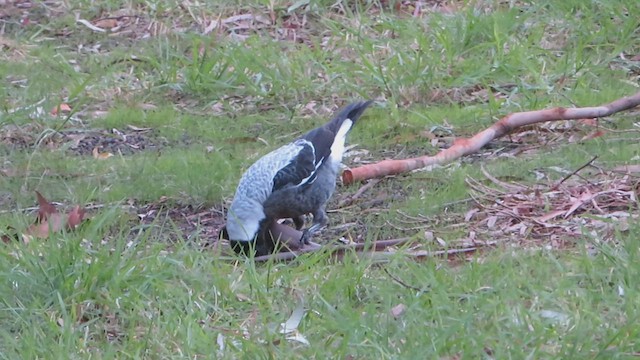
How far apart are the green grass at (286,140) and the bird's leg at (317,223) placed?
20 centimetres

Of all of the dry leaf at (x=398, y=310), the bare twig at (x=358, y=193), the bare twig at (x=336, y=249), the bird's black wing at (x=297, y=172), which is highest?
the dry leaf at (x=398, y=310)

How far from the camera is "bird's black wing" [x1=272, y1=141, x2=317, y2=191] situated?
616 cm

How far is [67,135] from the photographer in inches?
307

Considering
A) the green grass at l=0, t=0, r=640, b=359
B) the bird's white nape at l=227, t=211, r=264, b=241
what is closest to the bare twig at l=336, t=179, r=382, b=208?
the green grass at l=0, t=0, r=640, b=359

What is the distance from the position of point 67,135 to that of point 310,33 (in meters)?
2.23

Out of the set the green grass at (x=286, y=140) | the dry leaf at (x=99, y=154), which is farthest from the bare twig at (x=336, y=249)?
the dry leaf at (x=99, y=154)

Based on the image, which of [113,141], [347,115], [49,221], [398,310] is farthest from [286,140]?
[398,310]

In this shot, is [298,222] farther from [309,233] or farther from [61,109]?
[61,109]

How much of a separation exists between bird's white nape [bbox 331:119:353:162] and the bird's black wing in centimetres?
20

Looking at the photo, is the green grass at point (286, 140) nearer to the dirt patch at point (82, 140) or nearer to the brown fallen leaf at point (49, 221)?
the dirt patch at point (82, 140)

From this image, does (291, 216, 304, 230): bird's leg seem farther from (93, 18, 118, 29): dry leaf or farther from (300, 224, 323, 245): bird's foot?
(93, 18, 118, 29): dry leaf

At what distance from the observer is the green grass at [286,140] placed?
442cm

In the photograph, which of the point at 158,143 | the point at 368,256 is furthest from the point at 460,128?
the point at 368,256

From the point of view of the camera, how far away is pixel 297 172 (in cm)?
622
